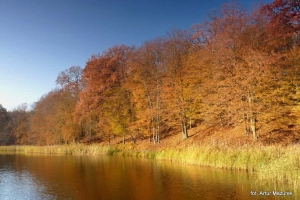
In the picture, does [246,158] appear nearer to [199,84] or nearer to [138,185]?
[138,185]

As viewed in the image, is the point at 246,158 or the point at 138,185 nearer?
the point at 138,185

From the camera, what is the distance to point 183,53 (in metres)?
33.0

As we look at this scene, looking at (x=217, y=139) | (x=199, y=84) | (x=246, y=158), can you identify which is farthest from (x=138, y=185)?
(x=199, y=84)

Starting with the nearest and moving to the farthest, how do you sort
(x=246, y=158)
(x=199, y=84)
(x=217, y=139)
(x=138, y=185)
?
(x=138, y=185) < (x=246, y=158) < (x=217, y=139) < (x=199, y=84)

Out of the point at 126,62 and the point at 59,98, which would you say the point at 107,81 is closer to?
the point at 126,62

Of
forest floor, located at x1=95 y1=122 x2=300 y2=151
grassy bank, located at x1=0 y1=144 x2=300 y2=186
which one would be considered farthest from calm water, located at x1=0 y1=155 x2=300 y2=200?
forest floor, located at x1=95 y1=122 x2=300 y2=151

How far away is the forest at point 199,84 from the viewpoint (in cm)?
2255

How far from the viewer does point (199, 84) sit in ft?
98.9

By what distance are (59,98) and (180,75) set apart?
28303 millimetres

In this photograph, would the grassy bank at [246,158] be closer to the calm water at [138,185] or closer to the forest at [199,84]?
the calm water at [138,185]

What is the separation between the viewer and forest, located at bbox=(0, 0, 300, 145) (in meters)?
22.5

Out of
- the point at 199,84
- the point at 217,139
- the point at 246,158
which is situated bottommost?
the point at 246,158

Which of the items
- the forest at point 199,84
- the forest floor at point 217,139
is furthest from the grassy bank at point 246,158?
the forest at point 199,84

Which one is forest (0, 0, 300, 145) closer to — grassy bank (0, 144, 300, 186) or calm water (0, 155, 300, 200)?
grassy bank (0, 144, 300, 186)
